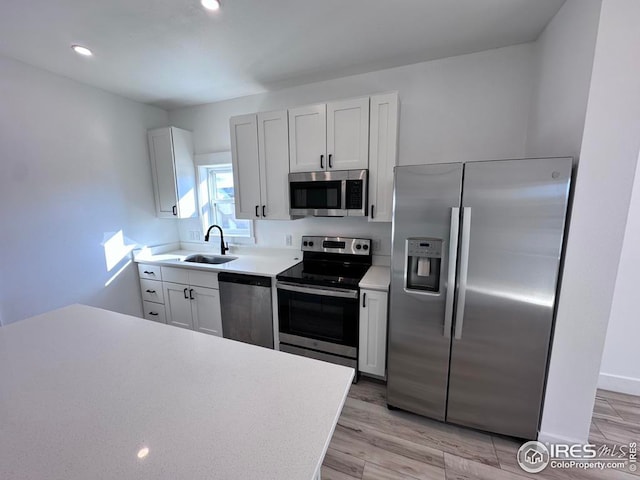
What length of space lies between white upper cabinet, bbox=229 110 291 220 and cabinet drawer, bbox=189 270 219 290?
0.69 meters

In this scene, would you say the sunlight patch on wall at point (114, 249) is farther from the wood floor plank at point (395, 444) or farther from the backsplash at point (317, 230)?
the wood floor plank at point (395, 444)

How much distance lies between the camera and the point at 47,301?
2.34 metres

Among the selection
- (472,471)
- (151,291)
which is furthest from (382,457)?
(151,291)

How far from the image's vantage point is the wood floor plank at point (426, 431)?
5.32ft

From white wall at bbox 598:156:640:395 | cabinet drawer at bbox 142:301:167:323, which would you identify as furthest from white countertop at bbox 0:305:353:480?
white wall at bbox 598:156:640:395

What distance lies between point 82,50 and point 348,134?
2134mm

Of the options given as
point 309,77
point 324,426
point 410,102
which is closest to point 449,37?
A: point 410,102

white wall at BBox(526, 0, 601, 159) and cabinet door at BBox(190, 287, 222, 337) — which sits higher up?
white wall at BBox(526, 0, 601, 159)

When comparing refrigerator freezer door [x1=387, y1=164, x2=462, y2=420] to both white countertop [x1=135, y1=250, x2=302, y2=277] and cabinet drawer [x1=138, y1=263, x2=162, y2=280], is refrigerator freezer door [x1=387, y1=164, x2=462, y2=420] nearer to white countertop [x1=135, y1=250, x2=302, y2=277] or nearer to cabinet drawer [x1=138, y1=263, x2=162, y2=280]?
white countertop [x1=135, y1=250, x2=302, y2=277]

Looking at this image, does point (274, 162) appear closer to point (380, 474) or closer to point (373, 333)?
point (373, 333)

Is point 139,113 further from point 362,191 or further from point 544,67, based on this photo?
point 544,67

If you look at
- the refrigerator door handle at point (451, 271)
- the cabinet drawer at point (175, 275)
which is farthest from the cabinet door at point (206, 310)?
the refrigerator door handle at point (451, 271)

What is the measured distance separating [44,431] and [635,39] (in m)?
2.76

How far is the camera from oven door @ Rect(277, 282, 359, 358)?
2062 millimetres
